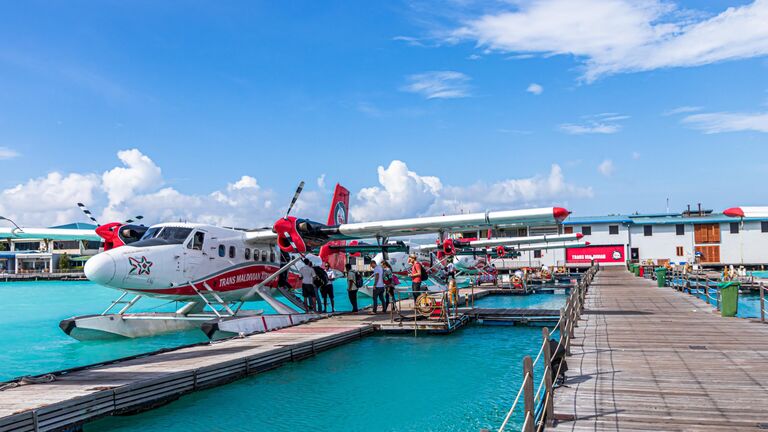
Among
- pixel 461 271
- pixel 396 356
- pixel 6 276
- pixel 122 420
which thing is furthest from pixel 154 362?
pixel 6 276

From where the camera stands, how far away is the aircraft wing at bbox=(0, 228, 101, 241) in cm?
2053

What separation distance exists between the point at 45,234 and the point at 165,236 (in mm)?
9743

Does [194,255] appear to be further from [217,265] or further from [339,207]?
[339,207]

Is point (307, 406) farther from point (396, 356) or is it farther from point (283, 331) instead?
point (283, 331)

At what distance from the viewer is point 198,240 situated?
50.5 ft

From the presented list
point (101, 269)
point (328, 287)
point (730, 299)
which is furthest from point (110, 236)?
point (730, 299)

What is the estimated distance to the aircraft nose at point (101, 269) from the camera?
12.4 metres

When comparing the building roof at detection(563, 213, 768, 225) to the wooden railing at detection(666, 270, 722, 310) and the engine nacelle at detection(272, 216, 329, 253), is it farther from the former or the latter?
the engine nacelle at detection(272, 216, 329, 253)

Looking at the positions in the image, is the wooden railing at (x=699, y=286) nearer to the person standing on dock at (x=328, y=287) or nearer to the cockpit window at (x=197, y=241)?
the person standing on dock at (x=328, y=287)

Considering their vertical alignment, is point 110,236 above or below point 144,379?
above

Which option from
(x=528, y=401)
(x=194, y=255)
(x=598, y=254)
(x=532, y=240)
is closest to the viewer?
(x=528, y=401)

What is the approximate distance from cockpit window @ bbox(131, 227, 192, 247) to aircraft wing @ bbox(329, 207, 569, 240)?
14.0ft

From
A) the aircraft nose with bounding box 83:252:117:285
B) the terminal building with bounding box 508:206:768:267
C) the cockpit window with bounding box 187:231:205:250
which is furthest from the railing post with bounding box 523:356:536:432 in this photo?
the terminal building with bounding box 508:206:768:267

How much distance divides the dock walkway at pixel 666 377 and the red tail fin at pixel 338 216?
42.8 feet
